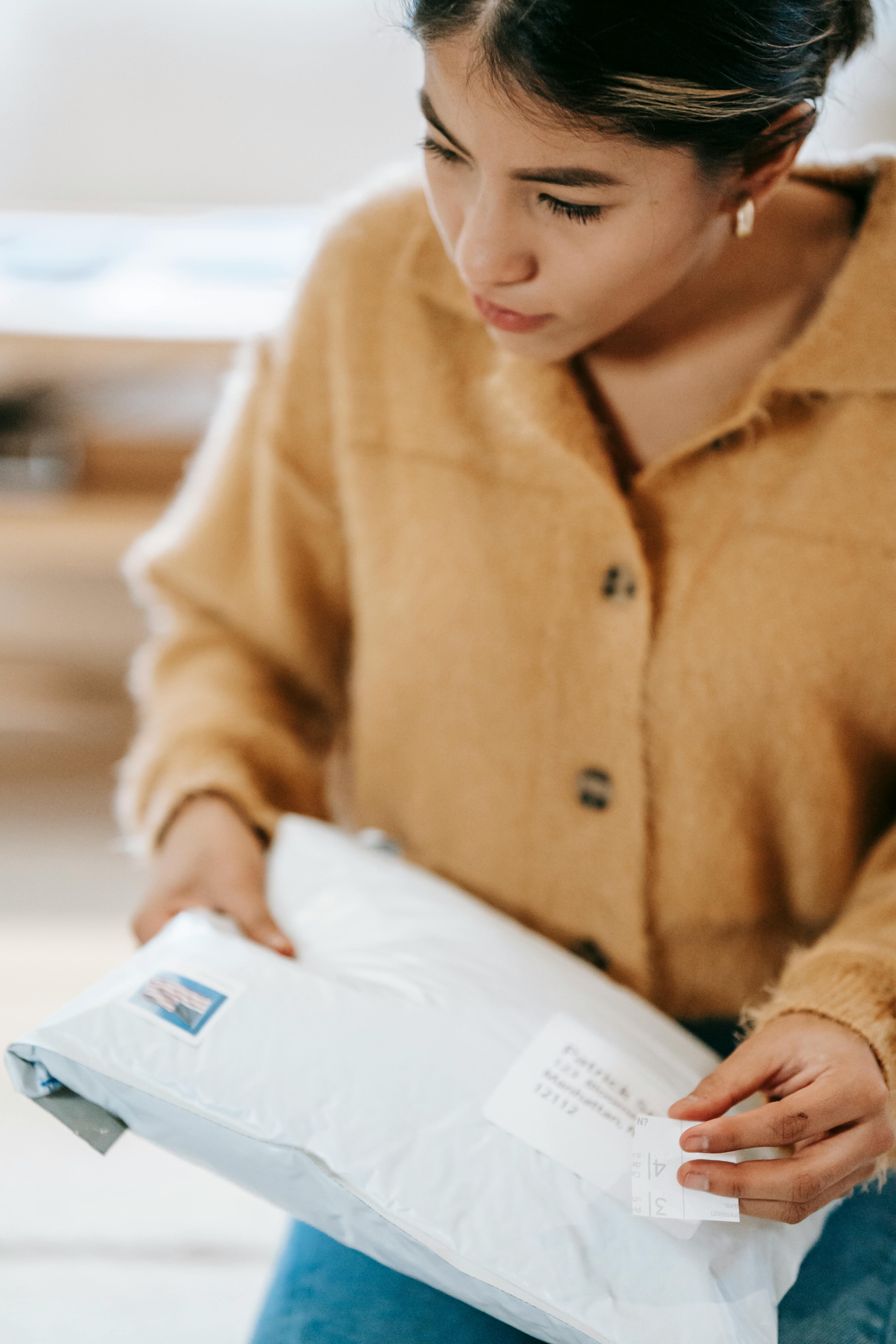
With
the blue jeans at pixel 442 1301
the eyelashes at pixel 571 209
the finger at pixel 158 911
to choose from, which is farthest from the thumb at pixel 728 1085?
the eyelashes at pixel 571 209

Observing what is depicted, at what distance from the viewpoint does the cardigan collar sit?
2.12 feet

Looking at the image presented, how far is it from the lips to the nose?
0.10 ft

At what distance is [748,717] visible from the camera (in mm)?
704

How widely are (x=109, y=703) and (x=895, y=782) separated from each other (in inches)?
60.6

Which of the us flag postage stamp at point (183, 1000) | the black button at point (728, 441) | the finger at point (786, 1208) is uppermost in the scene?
the black button at point (728, 441)

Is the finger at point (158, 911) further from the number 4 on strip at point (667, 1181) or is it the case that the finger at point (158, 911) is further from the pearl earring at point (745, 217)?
the pearl earring at point (745, 217)

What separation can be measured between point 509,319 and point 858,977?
1.43 feet

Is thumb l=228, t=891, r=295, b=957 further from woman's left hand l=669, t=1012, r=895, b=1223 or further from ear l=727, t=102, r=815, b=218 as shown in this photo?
ear l=727, t=102, r=815, b=218

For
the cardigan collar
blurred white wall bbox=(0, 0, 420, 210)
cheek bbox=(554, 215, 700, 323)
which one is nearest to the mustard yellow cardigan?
the cardigan collar

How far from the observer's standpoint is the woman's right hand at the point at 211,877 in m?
0.67

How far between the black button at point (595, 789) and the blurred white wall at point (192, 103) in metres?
1.21

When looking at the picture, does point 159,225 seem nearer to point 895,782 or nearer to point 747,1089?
point 895,782

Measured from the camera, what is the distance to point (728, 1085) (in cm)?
53

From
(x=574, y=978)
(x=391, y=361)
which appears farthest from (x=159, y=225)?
(x=574, y=978)
